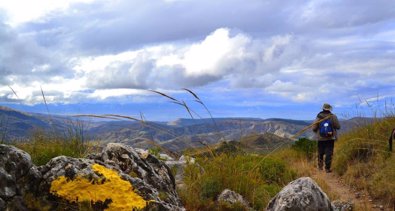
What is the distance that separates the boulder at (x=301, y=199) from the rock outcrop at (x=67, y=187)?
2.51 m

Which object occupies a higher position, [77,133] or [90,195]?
[77,133]

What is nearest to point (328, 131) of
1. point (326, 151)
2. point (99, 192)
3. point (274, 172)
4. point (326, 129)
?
point (326, 129)

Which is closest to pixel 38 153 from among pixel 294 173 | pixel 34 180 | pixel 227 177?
pixel 34 180

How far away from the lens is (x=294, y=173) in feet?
44.0

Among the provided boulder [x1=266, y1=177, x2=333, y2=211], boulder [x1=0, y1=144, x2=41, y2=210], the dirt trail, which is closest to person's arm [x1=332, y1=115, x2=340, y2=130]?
the dirt trail

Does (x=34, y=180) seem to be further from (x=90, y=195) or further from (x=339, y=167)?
(x=339, y=167)

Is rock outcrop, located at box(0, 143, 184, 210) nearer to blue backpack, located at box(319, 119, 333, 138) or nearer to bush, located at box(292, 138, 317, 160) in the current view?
blue backpack, located at box(319, 119, 333, 138)

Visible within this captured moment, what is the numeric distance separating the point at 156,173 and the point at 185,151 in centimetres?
433

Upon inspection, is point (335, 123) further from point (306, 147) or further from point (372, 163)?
point (306, 147)

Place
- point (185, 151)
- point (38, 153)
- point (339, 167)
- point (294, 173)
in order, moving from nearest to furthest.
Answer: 1. point (38, 153)
2. point (185, 151)
3. point (294, 173)
4. point (339, 167)

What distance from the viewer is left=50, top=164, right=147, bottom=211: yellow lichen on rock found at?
177 inches

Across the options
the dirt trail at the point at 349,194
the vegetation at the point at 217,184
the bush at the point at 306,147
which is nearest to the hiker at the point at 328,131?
the dirt trail at the point at 349,194

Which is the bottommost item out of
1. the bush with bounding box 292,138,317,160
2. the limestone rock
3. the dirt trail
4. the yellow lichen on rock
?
the dirt trail

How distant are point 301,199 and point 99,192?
340cm
